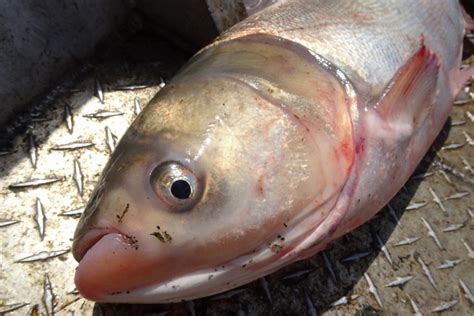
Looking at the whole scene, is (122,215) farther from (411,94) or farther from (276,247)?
(411,94)

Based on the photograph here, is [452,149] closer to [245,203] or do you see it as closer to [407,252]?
[407,252]

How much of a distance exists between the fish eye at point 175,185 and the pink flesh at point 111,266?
23cm

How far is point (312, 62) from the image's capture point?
2.38 metres

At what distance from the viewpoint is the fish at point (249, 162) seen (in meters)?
1.99

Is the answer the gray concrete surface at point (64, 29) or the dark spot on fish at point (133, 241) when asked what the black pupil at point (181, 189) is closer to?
the dark spot on fish at point (133, 241)

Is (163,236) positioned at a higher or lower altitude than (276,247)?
higher

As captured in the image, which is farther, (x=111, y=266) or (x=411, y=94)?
(x=411, y=94)

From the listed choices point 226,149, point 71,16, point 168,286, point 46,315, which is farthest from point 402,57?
point 46,315

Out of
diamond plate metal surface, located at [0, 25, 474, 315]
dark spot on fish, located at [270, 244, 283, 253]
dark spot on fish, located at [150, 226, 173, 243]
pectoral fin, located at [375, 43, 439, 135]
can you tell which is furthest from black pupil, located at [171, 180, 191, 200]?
pectoral fin, located at [375, 43, 439, 135]

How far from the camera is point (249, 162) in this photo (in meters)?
2.05

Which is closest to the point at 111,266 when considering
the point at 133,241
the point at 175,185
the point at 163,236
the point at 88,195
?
the point at 133,241

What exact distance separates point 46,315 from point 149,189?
96 cm

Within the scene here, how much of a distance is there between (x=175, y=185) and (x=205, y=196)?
0.13 meters

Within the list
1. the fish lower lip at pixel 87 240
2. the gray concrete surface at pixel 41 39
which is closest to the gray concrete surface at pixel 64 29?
the gray concrete surface at pixel 41 39
